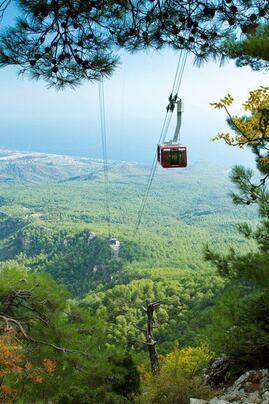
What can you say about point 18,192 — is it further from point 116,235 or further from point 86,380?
point 86,380

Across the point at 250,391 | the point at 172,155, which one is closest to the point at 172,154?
the point at 172,155

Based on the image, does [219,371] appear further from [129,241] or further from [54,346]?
[129,241]

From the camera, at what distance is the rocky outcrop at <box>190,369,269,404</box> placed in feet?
11.6

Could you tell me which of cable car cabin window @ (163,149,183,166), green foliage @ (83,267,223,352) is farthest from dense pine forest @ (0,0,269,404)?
green foliage @ (83,267,223,352)

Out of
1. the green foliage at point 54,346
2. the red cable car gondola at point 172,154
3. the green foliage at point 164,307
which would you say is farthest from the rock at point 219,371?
the green foliage at point 164,307

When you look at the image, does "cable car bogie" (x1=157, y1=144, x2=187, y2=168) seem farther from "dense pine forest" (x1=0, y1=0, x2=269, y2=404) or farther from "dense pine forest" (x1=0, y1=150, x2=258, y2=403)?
"dense pine forest" (x1=0, y1=150, x2=258, y2=403)

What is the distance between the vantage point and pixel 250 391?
388cm

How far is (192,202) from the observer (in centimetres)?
11550

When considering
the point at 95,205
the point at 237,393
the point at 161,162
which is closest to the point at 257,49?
the point at 161,162

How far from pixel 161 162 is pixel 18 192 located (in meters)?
142

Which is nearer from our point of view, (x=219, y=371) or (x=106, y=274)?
(x=219, y=371)

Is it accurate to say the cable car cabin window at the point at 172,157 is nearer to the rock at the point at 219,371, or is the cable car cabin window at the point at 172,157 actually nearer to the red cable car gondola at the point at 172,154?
the red cable car gondola at the point at 172,154

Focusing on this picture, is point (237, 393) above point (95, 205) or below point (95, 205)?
above

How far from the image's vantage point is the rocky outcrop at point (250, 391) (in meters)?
3.54
